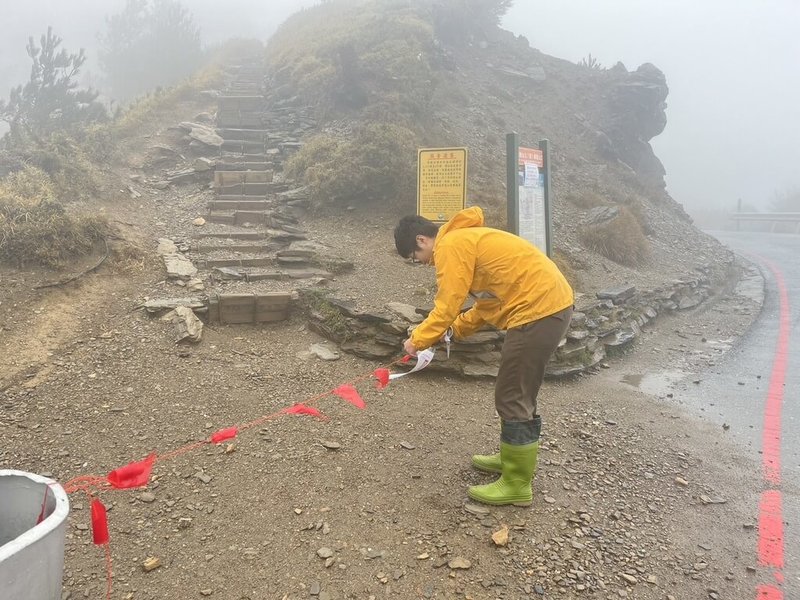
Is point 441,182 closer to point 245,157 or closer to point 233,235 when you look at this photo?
point 233,235

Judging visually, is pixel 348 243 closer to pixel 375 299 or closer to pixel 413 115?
pixel 375 299

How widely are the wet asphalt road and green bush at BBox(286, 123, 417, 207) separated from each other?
571cm

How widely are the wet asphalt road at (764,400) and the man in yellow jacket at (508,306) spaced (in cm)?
134

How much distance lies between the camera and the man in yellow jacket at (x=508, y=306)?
2.86 m

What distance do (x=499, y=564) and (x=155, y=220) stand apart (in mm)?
7796

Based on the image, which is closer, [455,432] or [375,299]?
[455,432]

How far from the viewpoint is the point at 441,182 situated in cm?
682

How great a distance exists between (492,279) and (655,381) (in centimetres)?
380

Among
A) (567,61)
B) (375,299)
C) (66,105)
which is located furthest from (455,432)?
(567,61)

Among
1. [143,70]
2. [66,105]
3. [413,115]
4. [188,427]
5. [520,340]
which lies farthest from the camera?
[143,70]

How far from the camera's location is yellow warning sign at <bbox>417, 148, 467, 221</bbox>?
22.0ft

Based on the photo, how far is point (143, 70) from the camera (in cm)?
2902

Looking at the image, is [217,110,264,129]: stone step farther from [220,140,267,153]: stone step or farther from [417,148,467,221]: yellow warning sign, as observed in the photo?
[417,148,467,221]: yellow warning sign

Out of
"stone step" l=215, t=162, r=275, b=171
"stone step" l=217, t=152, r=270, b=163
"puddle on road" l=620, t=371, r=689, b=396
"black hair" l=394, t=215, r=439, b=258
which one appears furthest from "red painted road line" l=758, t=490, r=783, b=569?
"stone step" l=217, t=152, r=270, b=163
